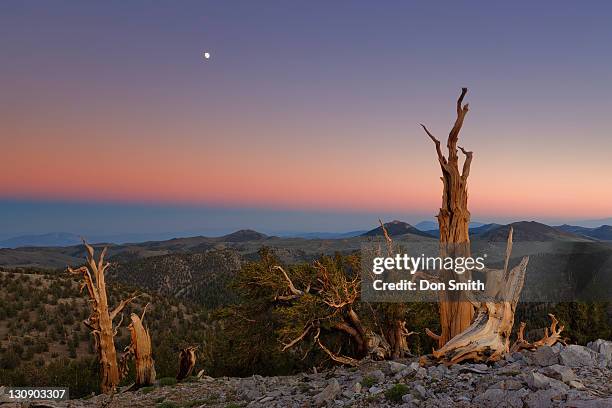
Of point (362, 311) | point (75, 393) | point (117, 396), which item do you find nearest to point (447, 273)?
point (362, 311)

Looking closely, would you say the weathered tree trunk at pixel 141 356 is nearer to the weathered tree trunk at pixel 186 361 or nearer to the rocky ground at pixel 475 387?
the weathered tree trunk at pixel 186 361

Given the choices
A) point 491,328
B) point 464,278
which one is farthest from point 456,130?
point 491,328

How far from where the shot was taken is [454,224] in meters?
12.7

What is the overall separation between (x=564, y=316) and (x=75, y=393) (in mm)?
36147

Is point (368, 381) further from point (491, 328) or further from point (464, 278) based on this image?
point (464, 278)

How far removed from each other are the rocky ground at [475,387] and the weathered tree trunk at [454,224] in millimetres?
2919

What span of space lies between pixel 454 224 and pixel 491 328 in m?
3.47

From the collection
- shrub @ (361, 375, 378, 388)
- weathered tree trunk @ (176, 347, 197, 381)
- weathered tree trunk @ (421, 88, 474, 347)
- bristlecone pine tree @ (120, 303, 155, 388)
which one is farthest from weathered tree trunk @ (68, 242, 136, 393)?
weathered tree trunk @ (421, 88, 474, 347)

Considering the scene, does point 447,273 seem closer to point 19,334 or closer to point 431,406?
point 431,406

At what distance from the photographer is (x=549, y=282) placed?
118938 millimetres

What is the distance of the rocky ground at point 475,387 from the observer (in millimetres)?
6520

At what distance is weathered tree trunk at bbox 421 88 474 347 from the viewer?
495 inches

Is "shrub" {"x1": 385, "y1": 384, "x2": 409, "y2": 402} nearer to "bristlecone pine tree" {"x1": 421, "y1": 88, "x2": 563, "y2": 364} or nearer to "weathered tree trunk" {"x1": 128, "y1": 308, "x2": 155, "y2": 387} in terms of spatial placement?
"bristlecone pine tree" {"x1": 421, "y1": 88, "x2": 563, "y2": 364}

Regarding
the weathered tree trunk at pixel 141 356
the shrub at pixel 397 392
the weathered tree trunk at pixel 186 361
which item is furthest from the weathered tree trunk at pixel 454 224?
the weathered tree trunk at pixel 141 356
